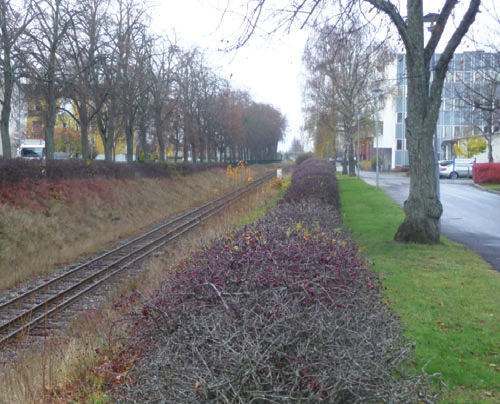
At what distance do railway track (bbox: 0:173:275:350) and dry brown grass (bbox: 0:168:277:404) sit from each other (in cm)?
65

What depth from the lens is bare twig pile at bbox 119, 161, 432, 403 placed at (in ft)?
9.37

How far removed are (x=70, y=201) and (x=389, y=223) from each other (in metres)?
11.7

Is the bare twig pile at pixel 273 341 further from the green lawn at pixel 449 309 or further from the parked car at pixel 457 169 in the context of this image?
the parked car at pixel 457 169

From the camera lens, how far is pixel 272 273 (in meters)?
4.49

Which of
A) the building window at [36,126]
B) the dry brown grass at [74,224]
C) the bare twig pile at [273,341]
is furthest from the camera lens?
the building window at [36,126]

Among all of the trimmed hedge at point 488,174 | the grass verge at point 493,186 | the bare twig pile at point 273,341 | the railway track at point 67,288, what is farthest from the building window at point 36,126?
the bare twig pile at point 273,341

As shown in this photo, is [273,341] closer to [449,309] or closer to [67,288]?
[449,309]

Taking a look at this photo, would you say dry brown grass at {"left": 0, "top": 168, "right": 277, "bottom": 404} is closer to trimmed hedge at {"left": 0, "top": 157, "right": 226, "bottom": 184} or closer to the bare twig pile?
the bare twig pile

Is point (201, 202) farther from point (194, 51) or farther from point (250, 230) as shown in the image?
point (250, 230)

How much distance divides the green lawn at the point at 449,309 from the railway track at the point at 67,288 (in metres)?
5.08

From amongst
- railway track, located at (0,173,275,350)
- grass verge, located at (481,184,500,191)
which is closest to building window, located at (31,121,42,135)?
railway track, located at (0,173,275,350)

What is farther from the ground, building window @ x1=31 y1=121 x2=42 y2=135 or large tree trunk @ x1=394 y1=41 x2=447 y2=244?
building window @ x1=31 y1=121 x2=42 y2=135

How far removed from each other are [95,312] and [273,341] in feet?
21.9

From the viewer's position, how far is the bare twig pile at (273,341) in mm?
2855
